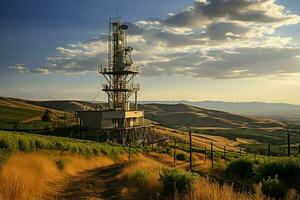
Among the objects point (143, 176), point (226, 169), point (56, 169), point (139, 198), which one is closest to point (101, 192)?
point (143, 176)

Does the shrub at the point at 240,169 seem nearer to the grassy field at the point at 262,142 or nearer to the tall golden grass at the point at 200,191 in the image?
the tall golden grass at the point at 200,191

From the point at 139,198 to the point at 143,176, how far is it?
2.94 m

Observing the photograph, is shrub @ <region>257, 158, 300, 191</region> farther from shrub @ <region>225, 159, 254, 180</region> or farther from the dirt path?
the dirt path

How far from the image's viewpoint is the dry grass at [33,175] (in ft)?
37.6

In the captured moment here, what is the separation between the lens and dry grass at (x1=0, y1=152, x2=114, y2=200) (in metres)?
11.5

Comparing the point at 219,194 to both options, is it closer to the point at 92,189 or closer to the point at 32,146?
the point at 92,189

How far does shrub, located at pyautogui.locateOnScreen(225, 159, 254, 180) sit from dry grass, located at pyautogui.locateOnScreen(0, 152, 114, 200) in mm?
8921

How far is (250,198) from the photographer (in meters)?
10.5

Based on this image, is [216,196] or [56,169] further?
[56,169]

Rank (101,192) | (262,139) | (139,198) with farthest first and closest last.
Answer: (262,139)
(101,192)
(139,198)

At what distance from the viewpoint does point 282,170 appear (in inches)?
777

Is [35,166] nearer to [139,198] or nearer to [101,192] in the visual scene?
[101,192]

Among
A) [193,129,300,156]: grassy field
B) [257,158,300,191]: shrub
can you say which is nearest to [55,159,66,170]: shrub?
[257,158,300,191]: shrub

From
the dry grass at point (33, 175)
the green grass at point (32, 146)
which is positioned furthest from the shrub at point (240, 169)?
the green grass at point (32, 146)
